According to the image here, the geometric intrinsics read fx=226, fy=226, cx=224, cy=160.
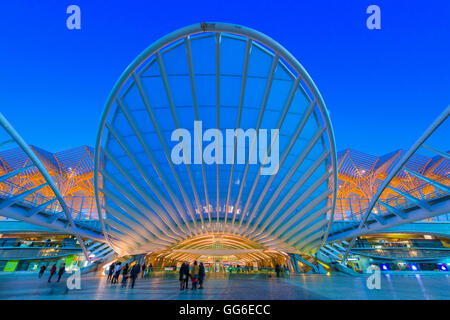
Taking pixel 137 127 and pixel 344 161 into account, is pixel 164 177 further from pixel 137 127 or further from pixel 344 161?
pixel 344 161

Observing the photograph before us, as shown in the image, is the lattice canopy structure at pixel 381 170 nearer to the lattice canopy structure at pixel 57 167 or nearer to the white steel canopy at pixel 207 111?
the white steel canopy at pixel 207 111

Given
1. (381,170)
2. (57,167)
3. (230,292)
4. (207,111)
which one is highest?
(57,167)

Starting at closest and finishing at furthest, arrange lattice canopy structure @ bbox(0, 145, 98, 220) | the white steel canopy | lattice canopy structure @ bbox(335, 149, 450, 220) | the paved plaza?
the paved plaza < the white steel canopy < lattice canopy structure @ bbox(0, 145, 98, 220) < lattice canopy structure @ bbox(335, 149, 450, 220)

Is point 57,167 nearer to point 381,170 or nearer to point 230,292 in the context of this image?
point 230,292

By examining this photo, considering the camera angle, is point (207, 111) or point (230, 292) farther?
point (207, 111)

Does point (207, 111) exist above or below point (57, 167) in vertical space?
below

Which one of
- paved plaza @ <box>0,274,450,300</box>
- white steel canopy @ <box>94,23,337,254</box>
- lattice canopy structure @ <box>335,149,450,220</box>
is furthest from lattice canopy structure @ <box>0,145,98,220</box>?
lattice canopy structure @ <box>335,149,450,220</box>

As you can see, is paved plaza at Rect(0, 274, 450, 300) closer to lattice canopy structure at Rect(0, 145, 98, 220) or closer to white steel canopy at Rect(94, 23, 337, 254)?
white steel canopy at Rect(94, 23, 337, 254)

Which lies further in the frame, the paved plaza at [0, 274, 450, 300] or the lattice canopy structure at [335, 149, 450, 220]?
the lattice canopy structure at [335, 149, 450, 220]

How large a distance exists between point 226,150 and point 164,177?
17.0 feet

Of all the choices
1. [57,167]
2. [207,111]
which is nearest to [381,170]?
[207,111]
